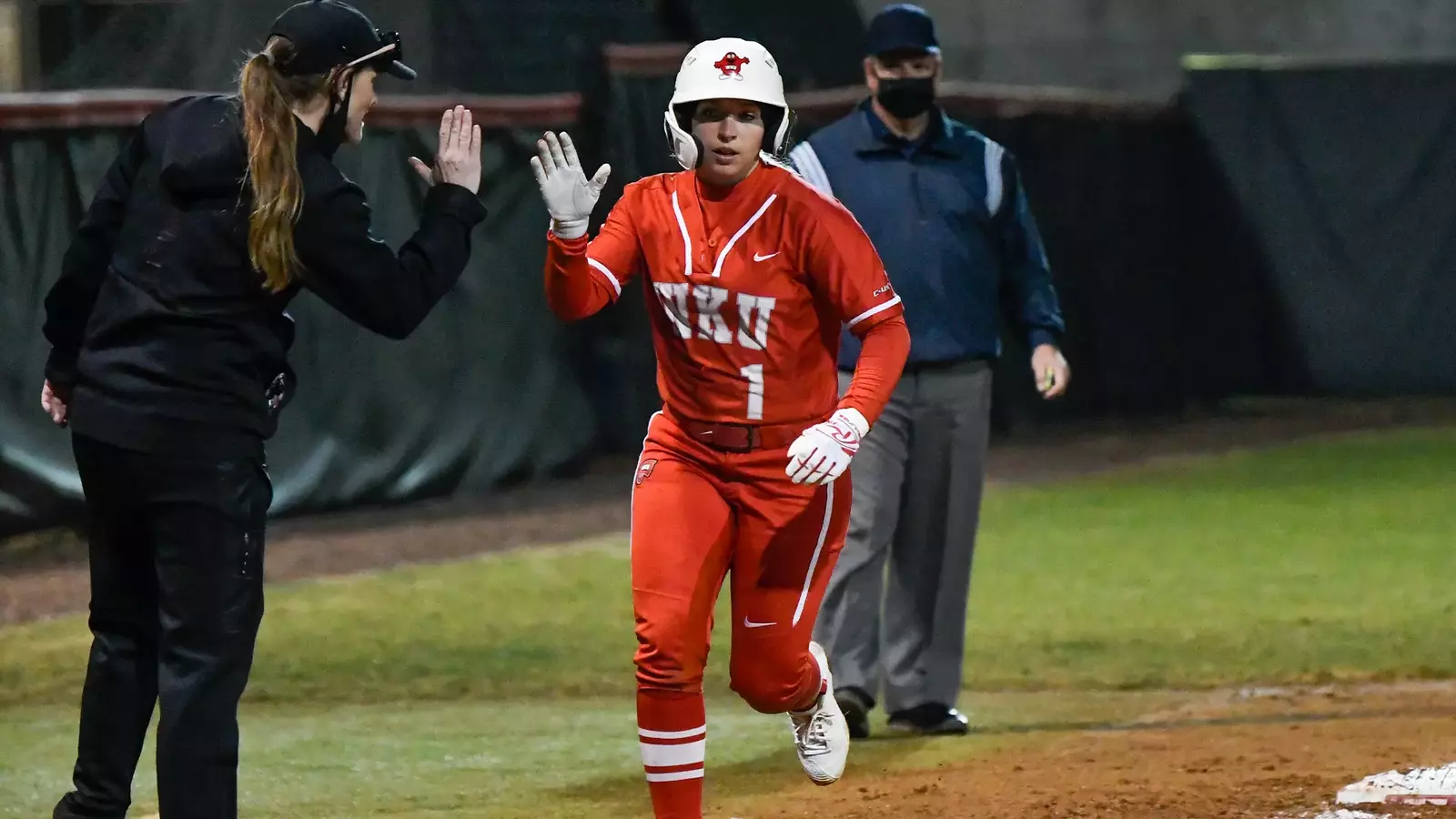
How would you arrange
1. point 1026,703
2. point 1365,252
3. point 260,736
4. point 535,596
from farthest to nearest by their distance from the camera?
point 1365,252
point 535,596
point 1026,703
point 260,736

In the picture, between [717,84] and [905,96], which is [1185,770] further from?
[717,84]

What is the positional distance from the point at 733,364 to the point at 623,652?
12.4ft

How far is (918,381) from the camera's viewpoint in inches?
277

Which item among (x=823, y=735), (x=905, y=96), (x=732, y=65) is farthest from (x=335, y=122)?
(x=905, y=96)

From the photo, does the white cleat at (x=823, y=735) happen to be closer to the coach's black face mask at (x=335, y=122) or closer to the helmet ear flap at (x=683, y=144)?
the helmet ear flap at (x=683, y=144)

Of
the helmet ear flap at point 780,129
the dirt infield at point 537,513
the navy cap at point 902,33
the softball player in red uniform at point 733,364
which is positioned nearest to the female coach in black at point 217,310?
the softball player in red uniform at point 733,364

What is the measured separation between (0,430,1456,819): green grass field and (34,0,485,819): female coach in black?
1.71 meters

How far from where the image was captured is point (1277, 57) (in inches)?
886

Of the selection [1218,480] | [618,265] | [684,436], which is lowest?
[1218,480]

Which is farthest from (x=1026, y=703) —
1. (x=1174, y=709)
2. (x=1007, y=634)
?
(x=1007, y=634)

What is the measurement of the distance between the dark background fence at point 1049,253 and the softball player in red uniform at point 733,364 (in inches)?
260

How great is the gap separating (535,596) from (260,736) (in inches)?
115

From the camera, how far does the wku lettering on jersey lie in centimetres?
512

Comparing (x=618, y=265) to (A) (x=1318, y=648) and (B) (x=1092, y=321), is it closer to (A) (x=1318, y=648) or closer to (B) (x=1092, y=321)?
(A) (x=1318, y=648)
